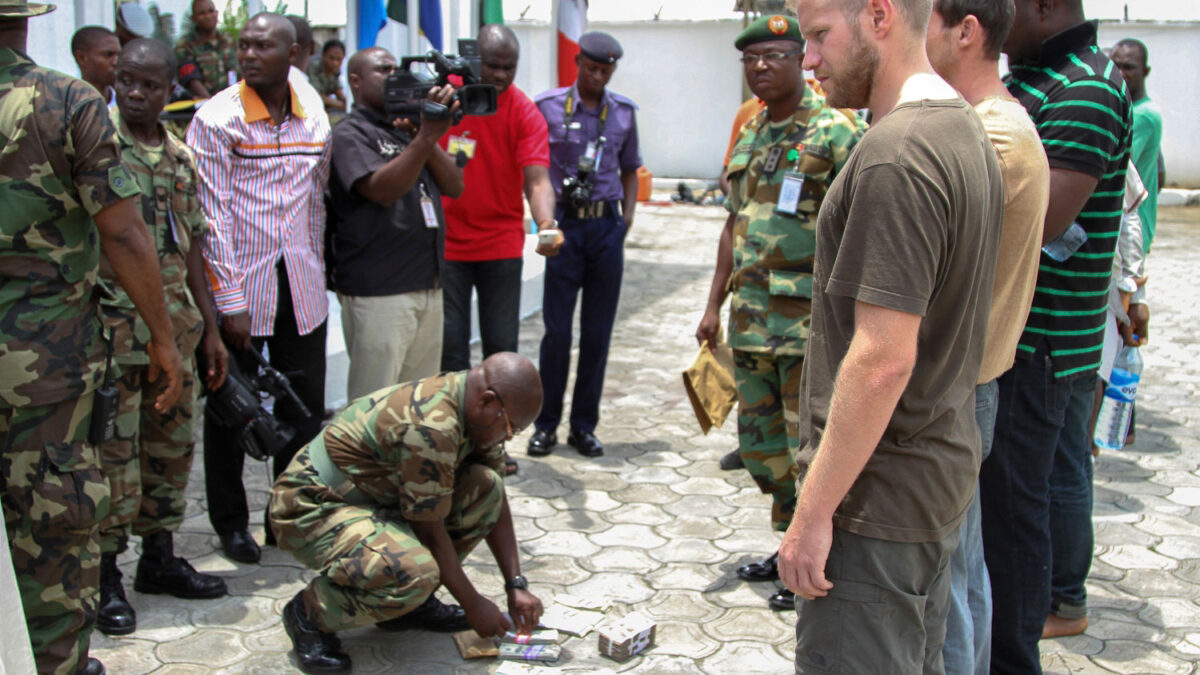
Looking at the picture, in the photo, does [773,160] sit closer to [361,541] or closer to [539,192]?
[539,192]

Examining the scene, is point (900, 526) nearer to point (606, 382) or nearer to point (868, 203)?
point (868, 203)

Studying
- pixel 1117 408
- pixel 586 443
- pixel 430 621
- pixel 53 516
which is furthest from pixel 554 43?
pixel 53 516

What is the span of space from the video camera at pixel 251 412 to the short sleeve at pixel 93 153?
1168mm

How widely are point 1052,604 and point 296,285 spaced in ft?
9.51

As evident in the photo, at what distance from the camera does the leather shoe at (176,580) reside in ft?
12.0

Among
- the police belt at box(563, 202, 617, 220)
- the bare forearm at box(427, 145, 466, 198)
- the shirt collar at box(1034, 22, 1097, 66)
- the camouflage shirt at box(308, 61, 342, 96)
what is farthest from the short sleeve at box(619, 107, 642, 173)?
the camouflage shirt at box(308, 61, 342, 96)

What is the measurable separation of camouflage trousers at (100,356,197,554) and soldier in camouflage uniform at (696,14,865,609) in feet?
6.40

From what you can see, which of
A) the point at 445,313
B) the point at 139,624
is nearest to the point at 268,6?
the point at 445,313

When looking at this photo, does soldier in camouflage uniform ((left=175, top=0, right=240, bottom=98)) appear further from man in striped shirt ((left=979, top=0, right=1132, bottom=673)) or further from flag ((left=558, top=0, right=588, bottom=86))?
man in striped shirt ((left=979, top=0, right=1132, bottom=673))

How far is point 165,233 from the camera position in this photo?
3529 millimetres

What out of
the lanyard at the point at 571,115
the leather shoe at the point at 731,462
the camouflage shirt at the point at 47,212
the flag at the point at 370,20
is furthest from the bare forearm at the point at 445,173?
the flag at the point at 370,20

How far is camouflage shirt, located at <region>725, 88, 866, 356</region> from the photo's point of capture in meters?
3.67

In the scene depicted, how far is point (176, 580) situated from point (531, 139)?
2.56 m

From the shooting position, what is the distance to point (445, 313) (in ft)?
17.0
